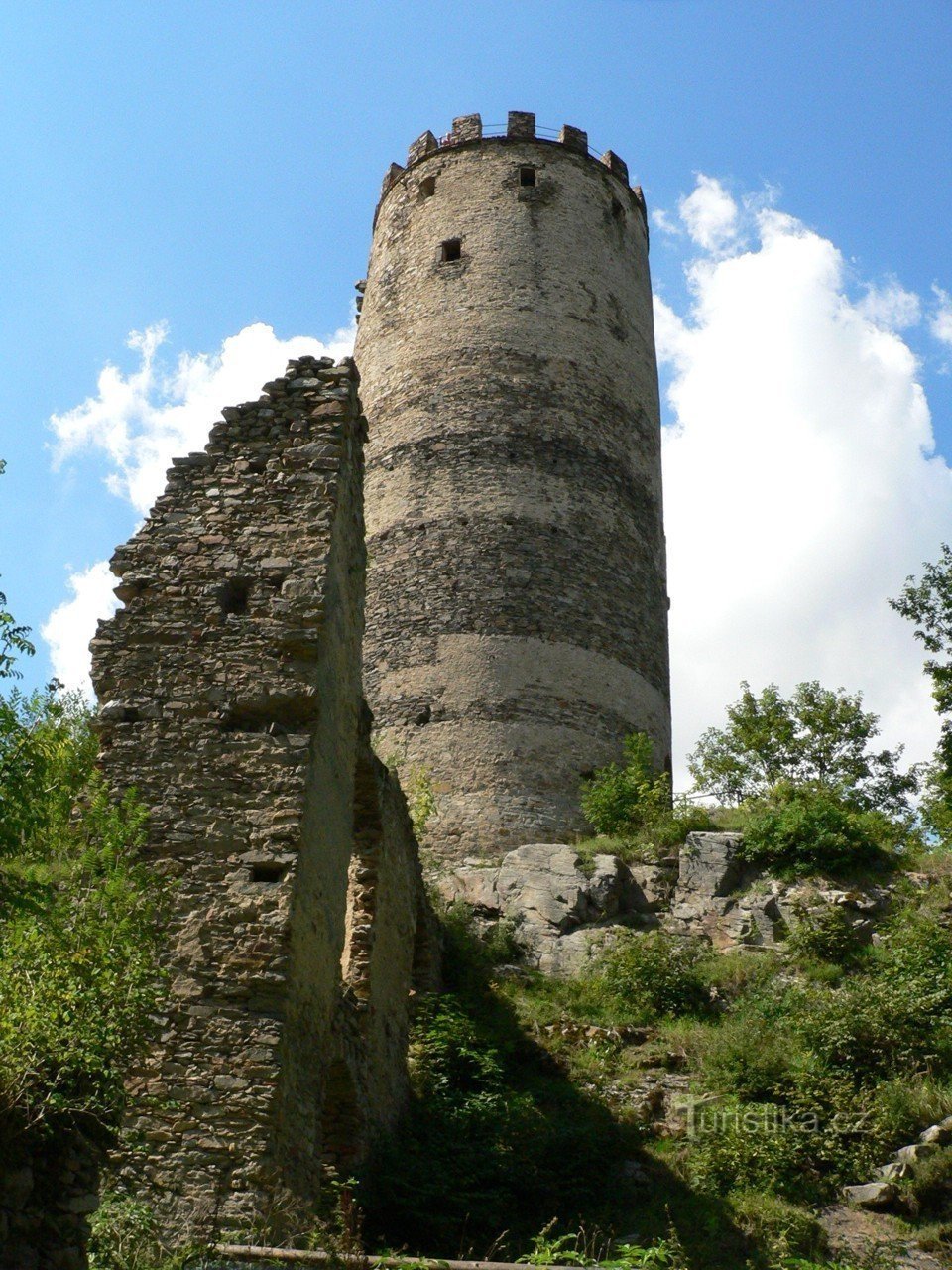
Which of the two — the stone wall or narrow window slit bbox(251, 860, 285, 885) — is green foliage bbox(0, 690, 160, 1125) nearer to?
the stone wall

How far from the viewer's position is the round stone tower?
630 inches

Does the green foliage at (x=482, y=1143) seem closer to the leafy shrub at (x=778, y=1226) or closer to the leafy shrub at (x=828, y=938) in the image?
the leafy shrub at (x=778, y=1226)

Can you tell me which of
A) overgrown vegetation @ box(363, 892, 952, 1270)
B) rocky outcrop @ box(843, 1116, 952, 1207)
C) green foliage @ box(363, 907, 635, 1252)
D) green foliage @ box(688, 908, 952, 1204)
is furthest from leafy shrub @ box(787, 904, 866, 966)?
green foliage @ box(363, 907, 635, 1252)

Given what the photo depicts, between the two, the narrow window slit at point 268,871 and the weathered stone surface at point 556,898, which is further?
the weathered stone surface at point 556,898

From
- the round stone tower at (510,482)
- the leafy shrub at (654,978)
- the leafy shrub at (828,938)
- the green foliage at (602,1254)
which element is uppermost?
the round stone tower at (510,482)

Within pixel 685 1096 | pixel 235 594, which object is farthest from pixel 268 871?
pixel 685 1096

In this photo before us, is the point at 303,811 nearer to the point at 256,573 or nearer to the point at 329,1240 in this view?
the point at 256,573

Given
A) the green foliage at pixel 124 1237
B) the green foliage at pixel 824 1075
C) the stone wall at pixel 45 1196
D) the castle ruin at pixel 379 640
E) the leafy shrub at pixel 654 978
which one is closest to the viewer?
the stone wall at pixel 45 1196

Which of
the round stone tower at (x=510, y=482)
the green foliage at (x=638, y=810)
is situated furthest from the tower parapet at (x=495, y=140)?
the green foliage at (x=638, y=810)

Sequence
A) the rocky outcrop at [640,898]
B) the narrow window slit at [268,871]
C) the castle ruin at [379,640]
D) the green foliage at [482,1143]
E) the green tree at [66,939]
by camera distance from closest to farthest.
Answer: the green tree at [66,939]
the castle ruin at [379,640]
the narrow window slit at [268,871]
the green foliage at [482,1143]
the rocky outcrop at [640,898]

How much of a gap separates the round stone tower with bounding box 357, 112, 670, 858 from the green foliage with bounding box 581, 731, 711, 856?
0.30 m

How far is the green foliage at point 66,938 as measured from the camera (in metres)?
5.00

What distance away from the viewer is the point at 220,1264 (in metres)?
5.62

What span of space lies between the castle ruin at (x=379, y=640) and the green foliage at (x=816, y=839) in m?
2.48
